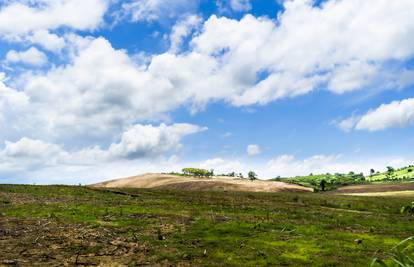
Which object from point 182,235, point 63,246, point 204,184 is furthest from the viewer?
point 204,184

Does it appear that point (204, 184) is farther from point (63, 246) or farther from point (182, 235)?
point (63, 246)

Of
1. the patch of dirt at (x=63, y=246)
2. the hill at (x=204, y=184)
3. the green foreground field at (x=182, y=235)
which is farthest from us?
the hill at (x=204, y=184)

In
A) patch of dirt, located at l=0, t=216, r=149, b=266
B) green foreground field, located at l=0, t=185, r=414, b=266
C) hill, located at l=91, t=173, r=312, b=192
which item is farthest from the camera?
hill, located at l=91, t=173, r=312, b=192

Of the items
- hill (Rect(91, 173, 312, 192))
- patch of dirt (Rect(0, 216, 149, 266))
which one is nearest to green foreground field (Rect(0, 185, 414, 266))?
patch of dirt (Rect(0, 216, 149, 266))

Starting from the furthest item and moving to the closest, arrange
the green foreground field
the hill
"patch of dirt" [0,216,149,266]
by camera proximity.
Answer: the hill, the green foreground field, "patch of dirt" [0,216,149,266]

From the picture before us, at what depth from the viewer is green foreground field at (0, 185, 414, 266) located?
81.7ft

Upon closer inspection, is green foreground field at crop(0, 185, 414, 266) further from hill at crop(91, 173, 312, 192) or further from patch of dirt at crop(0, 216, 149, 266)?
hill at crop(91, 173, 312, 192)

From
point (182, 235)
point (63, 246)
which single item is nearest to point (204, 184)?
point (182, 235)

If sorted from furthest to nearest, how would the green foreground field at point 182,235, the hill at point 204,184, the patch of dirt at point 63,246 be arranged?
1. the hill at point 204,184
2. the green foreground field at point 182,235
3. the patch of dirt at point 63,246

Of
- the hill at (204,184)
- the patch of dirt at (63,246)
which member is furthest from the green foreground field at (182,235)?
the hill at (204,184)

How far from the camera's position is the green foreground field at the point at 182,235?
24.9m

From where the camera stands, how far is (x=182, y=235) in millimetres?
31141

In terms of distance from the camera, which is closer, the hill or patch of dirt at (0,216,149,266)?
patch of dirt at (0,216,149,266)

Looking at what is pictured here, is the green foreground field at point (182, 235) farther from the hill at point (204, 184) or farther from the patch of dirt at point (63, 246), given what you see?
the hill at point (204, 184)
